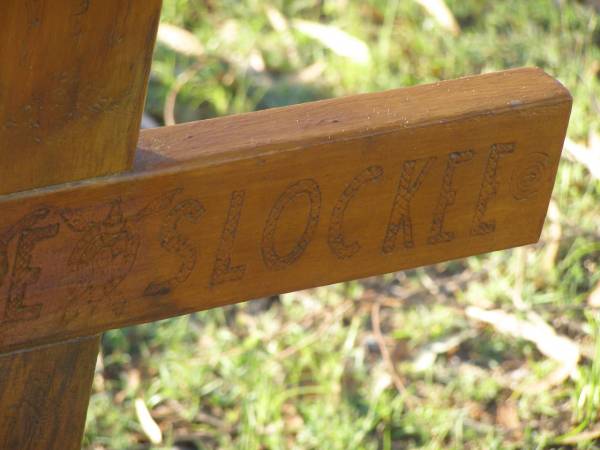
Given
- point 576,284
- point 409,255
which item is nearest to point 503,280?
point 576,284

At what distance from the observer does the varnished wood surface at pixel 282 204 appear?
0.91 meters

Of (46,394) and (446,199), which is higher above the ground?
(446,199)

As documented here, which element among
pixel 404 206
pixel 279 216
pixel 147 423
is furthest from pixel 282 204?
pixel 147 423

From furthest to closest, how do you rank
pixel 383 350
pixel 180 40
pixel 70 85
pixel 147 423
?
pixel 180 40, pixel 383 350, pixel 147 423, pixel 70 85

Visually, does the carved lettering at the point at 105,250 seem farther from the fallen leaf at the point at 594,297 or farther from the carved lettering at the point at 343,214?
the fallen leaf at the point at 594,297

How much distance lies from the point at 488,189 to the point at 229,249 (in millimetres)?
286

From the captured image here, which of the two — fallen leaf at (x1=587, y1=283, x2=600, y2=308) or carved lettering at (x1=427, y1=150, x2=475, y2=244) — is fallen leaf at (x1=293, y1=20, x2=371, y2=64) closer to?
fallen leaf at (x1=587, y1=283, x2=600, y2=308)

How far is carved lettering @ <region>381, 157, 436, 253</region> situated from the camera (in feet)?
3.38

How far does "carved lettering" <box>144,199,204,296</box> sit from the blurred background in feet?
2.56

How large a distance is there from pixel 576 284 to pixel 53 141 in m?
1.48

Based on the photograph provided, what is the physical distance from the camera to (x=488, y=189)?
3.58ft

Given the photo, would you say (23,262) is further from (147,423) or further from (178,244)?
(147,423)

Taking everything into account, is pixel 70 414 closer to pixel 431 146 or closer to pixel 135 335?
pixel 431 146

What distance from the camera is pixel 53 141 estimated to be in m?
0.84
